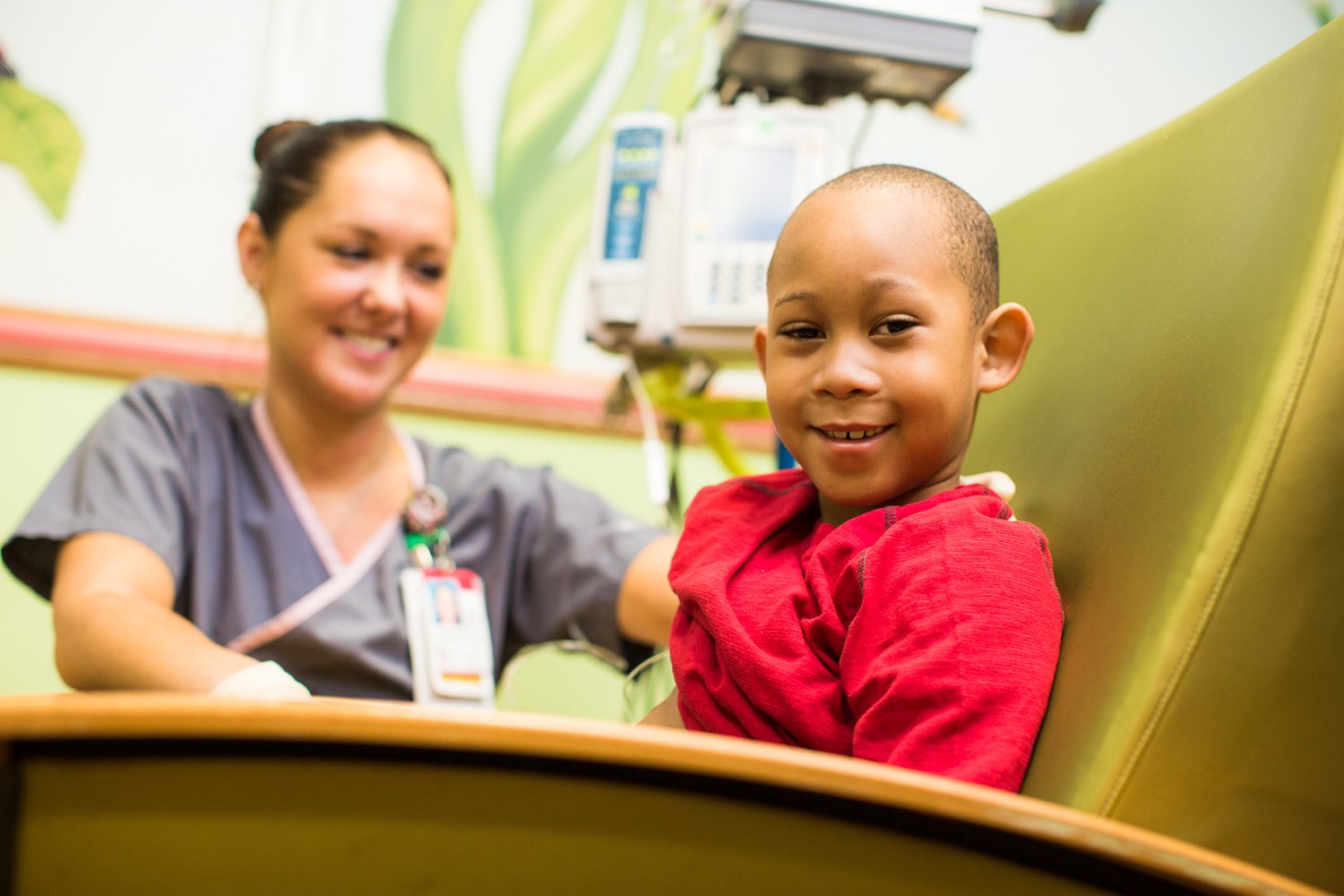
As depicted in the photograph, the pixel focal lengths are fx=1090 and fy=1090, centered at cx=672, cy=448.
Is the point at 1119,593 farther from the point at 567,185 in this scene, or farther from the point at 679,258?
the point at 567,185

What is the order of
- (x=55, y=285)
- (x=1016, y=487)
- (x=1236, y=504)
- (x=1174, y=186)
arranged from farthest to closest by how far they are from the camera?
1. (x=55, y=285)
2. (x=1016, y=487)
3. (x=1174, y=186)
4. (x=1236, y=504)

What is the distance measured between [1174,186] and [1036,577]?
291 mm

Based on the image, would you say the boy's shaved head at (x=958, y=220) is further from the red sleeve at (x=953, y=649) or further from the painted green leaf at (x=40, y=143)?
the painted green leaf at (x=40, y=143)

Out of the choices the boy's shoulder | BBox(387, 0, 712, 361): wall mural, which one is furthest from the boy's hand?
BBox(387, 0, 712, 361): wall mural

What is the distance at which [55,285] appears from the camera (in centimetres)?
177

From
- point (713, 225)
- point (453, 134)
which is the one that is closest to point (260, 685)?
point (713, 225)

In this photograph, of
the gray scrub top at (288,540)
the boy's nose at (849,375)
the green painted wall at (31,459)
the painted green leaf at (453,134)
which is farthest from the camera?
the painted green leaf at (453,134)

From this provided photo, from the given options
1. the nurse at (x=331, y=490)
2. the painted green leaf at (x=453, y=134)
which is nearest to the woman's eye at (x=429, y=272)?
the nurse at (x=331, y=490)

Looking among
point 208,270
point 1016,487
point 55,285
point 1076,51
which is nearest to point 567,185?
point 208,270

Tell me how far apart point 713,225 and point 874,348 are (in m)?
0.68

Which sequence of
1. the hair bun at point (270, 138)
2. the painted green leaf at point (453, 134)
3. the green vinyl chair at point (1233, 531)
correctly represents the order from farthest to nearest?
the painted green leaf at point (453, 134) → the hair bun at point (270, 138) → the green vinyl chair at point (1233, 531)

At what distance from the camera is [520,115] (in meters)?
1.94

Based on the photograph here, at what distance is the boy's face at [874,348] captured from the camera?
2.18ft

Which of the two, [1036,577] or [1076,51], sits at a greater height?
[1076,51]
